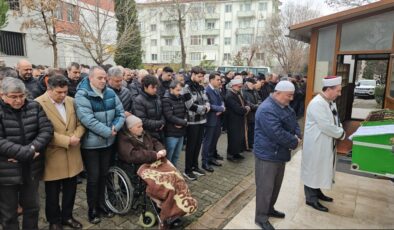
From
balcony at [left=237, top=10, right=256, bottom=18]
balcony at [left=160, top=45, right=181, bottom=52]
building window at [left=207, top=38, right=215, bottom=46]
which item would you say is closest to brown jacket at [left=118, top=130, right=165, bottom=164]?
balcony at [left=237, top=10, right=256, bottom=18]

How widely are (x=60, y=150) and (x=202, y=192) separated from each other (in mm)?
2455

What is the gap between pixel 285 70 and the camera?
97.3ft

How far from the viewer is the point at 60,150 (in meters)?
3.37

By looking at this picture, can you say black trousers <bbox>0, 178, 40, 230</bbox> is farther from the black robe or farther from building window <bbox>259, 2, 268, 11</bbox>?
building window <bbox>259, 2, 268, 11</bbox>

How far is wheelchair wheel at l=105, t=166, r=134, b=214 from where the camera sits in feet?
12.4

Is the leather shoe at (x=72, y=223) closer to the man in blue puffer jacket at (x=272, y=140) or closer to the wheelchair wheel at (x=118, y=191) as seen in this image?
the wheelchair wheel at (x=118, y=191)

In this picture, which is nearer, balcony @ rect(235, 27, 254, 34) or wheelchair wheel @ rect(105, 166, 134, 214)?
wheelchair wheel @ rect(105, 166, 134, 214)

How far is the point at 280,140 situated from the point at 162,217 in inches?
65.8

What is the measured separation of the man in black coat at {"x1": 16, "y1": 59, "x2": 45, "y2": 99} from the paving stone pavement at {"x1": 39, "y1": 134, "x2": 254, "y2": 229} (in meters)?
1.64

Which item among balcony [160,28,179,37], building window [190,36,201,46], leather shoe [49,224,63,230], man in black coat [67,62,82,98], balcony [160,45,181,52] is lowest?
leather shoe [49,224,63,230]

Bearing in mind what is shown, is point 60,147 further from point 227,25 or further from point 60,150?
point 227,25

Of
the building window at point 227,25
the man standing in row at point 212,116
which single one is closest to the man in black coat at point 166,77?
the man standing in row at point 212,116

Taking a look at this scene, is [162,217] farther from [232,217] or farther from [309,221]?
[309,221]

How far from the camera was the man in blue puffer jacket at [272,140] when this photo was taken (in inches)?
134
